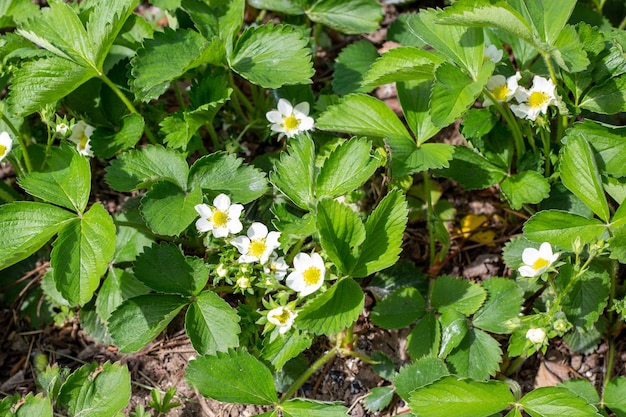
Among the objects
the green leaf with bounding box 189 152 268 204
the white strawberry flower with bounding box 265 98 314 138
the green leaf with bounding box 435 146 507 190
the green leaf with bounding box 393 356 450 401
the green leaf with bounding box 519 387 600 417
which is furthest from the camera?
the white strawberry flower with bounding box 265 98 314 138

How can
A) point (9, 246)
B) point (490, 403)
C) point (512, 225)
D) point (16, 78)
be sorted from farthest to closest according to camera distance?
point (512, 225)
point (16, 78)
point (9, 246)
point (490, 403)

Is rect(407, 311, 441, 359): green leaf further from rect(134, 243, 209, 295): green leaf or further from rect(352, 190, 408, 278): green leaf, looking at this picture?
rect(134, 243, 209, 295): green leaf

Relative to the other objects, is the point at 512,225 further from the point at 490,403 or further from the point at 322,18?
the point at 322,18

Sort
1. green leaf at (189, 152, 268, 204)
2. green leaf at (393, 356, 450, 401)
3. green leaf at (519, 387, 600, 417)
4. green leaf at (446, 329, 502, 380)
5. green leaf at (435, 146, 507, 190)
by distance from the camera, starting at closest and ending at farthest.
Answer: green leaf at (519, 387, 600, 417) < green leaf at (393, 356, 450, 401) < green leaf at (446, 329, 502, 380) < green leaf at (189, 152, 268, 204) < green leaf at (435, 146, 507, 190)

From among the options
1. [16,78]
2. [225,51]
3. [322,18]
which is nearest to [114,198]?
[16,78]

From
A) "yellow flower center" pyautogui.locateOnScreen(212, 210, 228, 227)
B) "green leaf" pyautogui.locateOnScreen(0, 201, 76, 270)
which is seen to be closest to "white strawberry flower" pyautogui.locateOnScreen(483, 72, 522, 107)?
"yellow flower center" pyautogui.locateOnScreen(212, 210, 228, 227)

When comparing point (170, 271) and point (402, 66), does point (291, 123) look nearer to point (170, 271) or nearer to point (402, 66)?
point (402, 66)

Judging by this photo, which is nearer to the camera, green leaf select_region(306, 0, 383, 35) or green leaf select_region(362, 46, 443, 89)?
green leaf select_region(362, 46, 443, 89)
